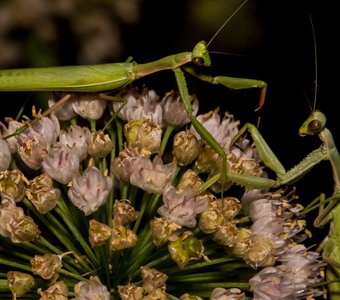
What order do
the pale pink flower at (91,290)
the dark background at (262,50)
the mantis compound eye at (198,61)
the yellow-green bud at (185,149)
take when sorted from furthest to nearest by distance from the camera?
the dark background at (262,50), the mantis compound eye at (198,61), the yellow-green bud at (185,149), the pale pink flower at (91,290)

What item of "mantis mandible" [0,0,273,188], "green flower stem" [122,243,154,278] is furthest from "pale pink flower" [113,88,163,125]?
"green flower stem" [122,243,154,278]

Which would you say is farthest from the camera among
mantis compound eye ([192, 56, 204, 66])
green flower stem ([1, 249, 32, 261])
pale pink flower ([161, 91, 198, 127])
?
pale pink flower ([161, 91, 198, 127])

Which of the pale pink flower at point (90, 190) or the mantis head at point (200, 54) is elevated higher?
the mantis head at point (200, 54)

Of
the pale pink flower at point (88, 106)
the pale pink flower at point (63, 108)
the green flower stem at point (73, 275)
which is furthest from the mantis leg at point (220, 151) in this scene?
the green flower stem at point (73, 275)

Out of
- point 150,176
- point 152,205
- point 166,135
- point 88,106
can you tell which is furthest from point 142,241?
point 88,106

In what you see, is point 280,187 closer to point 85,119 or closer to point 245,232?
point 245,232

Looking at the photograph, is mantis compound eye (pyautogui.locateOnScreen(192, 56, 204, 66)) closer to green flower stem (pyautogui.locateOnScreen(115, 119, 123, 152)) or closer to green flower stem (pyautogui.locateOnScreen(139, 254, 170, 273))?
green flower stem (pyautogui.locateOnScreen(115, 119, 123, 152))

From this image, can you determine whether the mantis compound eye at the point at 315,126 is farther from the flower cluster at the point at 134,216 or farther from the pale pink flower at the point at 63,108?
the pale pink flower at the point at 63,108
